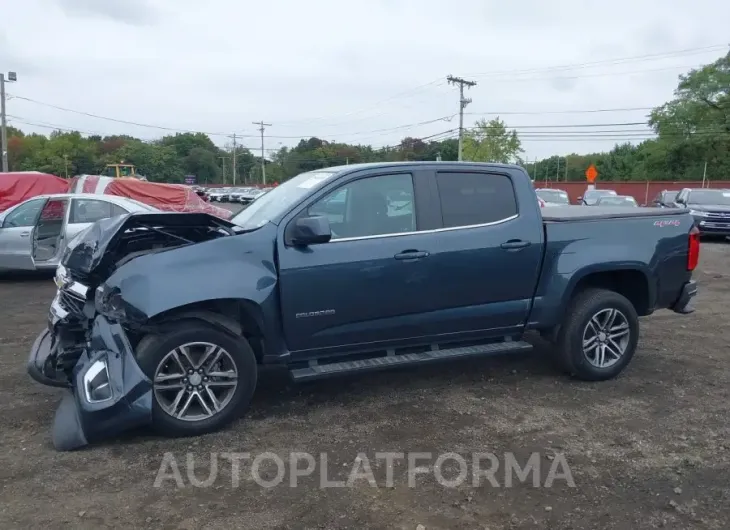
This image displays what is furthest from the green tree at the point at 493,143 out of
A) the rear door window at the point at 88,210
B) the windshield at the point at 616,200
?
the rear door window at the point at 88,210

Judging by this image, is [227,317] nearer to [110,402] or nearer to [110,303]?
[110,303]

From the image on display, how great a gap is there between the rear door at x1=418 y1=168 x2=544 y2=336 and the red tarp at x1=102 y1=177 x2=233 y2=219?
12.6 metres

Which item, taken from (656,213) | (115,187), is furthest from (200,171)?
(656,213)

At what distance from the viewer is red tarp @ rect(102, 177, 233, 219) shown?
1714 cm

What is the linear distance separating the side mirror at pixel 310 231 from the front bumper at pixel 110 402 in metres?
1.32

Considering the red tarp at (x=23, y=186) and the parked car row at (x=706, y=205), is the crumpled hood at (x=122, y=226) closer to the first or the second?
the red tarp at (x=23, y=186)

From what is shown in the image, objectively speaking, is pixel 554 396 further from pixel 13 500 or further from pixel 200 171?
pixel 200 171

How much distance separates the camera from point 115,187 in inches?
672

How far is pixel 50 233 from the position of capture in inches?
426

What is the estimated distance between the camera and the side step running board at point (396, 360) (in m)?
4.60

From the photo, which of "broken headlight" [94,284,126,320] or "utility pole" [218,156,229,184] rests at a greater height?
"utility pole" [218,156,229,184]

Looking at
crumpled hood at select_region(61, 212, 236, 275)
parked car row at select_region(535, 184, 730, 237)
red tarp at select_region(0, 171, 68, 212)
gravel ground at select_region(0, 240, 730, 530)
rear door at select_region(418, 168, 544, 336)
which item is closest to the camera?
gravel ground at select_region(0, 240, 730, 530)

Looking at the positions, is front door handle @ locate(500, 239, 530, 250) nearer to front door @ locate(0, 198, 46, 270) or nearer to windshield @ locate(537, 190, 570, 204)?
front door @ locate(0, 198, 46, 270)

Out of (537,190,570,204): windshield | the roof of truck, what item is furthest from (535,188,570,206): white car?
the roof of truck
